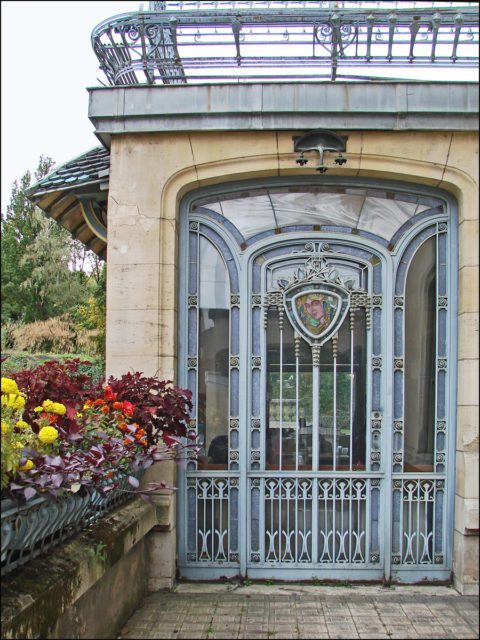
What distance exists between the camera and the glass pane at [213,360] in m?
5.46

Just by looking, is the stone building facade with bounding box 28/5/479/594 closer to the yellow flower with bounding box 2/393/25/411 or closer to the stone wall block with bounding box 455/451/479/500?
the stone wall block with bounding box 455/451/479/500

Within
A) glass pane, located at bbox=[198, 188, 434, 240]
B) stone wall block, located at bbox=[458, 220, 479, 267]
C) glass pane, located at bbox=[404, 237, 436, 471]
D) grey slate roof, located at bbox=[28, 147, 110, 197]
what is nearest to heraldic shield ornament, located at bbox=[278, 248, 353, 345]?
glass pane, located at bbox=[198, 188, 434, 240]

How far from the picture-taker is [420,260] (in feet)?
18.1

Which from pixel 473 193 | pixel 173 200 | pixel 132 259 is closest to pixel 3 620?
pixel 132 259

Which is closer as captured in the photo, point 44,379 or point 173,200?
point 44,379

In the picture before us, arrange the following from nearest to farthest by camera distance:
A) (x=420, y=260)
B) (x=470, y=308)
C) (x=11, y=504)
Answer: (x=11, y=504)
(x=470, y=308)
(x=420, y=260)

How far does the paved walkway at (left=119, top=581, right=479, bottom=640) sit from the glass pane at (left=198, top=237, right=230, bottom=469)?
1.01 metres

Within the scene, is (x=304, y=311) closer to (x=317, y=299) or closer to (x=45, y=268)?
(x=317, y=299)

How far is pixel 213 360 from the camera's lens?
553 centimetres

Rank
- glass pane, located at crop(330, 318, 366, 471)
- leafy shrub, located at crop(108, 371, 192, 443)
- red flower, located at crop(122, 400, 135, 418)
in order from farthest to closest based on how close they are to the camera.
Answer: glass pane, located at crop(330, 318, 366, 471)
leafy shrub, located at crop(108, 371, 192, 443)
red flower, located at crop(122, 400, 135, 418)

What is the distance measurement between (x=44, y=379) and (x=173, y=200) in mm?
1921

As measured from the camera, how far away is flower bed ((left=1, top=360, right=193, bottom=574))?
9.61 feet

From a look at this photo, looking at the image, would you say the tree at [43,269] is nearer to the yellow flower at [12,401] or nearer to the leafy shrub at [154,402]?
the leafy shrub at [154,402]

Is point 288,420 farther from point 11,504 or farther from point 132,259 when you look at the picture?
point 11,504
